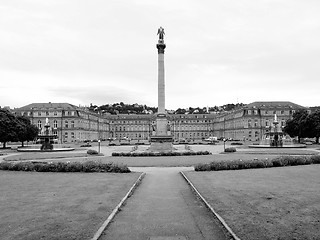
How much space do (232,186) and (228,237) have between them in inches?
340

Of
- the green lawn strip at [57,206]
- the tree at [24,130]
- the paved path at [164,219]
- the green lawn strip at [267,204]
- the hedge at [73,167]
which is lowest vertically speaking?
the paved path at [164,219]

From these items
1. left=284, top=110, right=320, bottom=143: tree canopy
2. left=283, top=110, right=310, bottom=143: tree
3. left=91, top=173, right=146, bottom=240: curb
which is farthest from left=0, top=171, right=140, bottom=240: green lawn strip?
left=283, top=110, right=310, bottom=143: tree

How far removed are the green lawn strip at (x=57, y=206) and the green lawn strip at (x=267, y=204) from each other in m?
4.46

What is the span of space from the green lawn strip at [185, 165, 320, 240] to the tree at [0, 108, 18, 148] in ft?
196

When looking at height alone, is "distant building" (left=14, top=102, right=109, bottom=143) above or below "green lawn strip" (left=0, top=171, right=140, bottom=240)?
above

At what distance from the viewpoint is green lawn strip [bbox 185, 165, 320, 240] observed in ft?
30.5

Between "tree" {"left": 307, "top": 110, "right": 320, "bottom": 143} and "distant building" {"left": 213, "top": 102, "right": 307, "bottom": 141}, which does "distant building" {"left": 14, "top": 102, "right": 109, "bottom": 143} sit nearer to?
"distant building" {"left": 213, "top": 102, "right": 307, "bottom": 141}

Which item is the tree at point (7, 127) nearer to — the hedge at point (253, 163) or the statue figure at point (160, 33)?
the statue figure at point (160, 33)

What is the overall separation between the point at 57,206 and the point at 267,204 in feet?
27.7

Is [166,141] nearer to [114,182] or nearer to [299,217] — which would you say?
[114,182]

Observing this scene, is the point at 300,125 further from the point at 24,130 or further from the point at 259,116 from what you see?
the point at 24,130

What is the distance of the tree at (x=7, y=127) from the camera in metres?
68.2

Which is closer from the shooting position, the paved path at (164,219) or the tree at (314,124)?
the paved path at (164,219)

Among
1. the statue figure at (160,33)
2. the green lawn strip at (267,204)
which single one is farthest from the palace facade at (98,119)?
the green lawn strip at (267,204)
